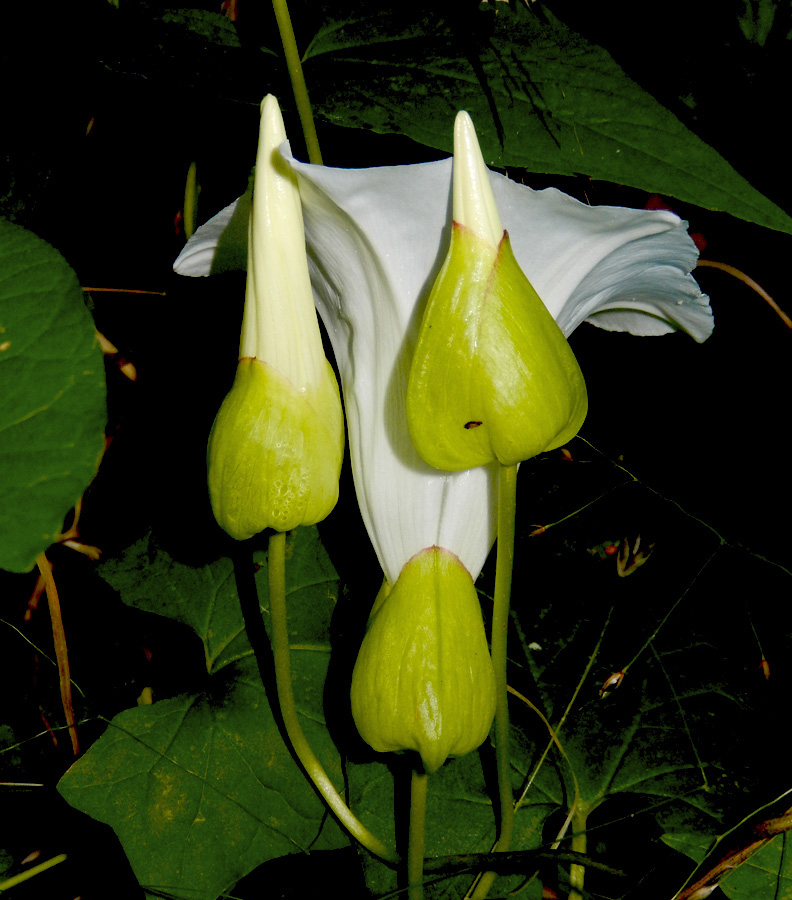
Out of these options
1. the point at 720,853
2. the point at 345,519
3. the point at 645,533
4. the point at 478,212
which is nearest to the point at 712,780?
the point at 720,853

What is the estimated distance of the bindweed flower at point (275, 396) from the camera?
1.07 ft

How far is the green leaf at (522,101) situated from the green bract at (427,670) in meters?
0.24

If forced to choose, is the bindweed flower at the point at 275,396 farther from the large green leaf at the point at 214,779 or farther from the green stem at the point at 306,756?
the large green leaf at the point at 214,779

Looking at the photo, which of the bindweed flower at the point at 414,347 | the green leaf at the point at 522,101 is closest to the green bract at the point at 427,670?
the bindweed flower at the point at 414,347

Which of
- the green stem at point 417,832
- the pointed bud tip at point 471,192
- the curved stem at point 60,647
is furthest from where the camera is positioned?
the curved stem at point 60,647

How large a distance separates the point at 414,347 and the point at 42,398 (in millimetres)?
192

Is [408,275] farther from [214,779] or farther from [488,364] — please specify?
[214,779]

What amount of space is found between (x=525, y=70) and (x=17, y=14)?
0.37 metres

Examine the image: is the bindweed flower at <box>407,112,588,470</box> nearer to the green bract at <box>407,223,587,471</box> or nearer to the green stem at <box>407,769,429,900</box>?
the green bract at <box>407,223,587,471</box>

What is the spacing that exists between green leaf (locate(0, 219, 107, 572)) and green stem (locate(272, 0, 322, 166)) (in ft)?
0.52

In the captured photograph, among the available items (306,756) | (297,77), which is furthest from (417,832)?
(297,77)

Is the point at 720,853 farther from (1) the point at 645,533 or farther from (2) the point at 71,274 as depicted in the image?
(2) the point at 71,274

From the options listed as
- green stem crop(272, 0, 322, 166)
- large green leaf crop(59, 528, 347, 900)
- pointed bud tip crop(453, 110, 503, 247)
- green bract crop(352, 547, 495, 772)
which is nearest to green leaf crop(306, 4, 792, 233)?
green stem crop(272, 0, 322, 166)

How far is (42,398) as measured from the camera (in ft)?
1.22
